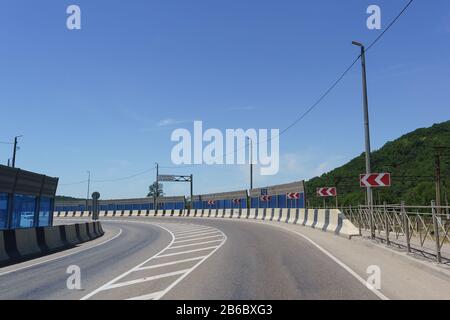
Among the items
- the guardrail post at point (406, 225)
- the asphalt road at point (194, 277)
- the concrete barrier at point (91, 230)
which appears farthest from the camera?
the concrete barrier at point (91, 230)

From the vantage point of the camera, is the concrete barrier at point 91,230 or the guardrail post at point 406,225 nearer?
the guardrail post at point 406,225

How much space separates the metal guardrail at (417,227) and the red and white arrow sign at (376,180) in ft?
3.04

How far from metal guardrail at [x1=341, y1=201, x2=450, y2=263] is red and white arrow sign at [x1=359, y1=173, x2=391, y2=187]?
3.04ft

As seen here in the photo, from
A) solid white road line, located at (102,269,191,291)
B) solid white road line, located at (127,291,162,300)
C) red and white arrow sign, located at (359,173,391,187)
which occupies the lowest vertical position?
solid white road line, located at (127,291,162,300)

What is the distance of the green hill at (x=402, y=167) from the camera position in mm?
67625

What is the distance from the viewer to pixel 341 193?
8881 cm

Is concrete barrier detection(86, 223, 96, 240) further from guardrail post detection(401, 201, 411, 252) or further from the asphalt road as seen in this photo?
guardrail post detection(401, 201, 411, 252)

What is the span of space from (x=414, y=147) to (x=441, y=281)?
81612mm

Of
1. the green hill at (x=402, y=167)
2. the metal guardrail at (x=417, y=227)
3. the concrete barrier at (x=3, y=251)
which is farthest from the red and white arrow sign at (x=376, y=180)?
the green hill at (x=402, y=167)

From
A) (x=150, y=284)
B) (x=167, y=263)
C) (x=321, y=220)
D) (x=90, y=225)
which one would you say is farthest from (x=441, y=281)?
(x=90, y=225)

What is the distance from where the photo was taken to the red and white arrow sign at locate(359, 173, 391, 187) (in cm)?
1870

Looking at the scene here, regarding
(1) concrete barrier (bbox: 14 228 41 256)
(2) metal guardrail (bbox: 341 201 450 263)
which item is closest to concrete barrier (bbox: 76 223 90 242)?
(1) concrete barrier (bbox: 14 228 41 256)

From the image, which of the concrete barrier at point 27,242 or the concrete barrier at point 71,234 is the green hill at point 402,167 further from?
the concrete barrier at point 27,242

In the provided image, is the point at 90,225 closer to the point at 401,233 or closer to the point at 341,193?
the point at 401,233
